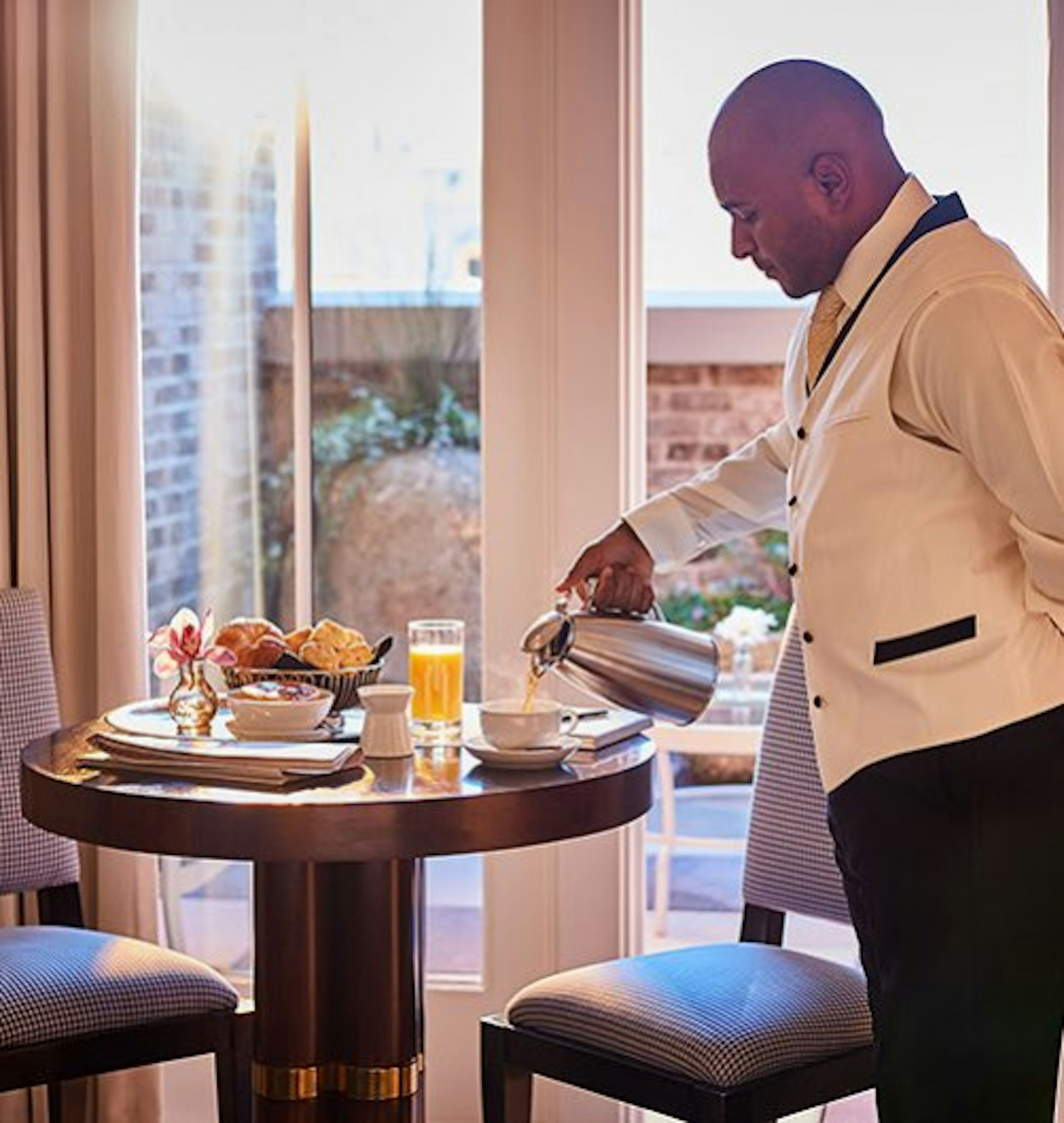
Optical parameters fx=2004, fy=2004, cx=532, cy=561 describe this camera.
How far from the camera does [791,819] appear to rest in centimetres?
302

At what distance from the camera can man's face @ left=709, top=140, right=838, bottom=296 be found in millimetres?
2266

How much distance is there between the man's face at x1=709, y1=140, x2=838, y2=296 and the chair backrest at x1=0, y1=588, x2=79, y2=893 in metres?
1.44

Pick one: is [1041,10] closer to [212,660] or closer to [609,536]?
[609,536]

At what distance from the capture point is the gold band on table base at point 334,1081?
260cm

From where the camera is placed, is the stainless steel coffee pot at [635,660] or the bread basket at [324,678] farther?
the bread basket at [324,678]

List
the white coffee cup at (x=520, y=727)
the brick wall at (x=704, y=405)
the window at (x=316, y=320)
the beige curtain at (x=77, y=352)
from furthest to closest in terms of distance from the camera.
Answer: the brick wall at (x=704, y=405), the window at (x=316, y=320), the beige curtain at (x=77, y=352), the white coffee cup at (x=520, y=727)

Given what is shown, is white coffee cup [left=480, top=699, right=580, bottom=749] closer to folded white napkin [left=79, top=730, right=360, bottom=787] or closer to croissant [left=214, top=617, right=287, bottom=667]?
folded white napkin [left=79, top=730, right=360, bottom=787]

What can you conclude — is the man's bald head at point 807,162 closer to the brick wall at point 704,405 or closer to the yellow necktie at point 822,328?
the yellow necktie at point 822,328

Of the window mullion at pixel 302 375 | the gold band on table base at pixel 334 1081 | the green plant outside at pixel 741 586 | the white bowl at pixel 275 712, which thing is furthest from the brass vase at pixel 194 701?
the green plant outside at pixel 741 586

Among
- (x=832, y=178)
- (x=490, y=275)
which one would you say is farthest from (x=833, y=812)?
(x=490, y=275)

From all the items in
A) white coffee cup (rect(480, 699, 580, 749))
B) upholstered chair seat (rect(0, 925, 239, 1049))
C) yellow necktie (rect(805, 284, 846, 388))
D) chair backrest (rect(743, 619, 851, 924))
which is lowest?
upholstered chair seat (rect(0, 925, 239, 1049))

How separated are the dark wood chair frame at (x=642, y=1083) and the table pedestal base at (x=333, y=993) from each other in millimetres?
176

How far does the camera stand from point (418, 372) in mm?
3537

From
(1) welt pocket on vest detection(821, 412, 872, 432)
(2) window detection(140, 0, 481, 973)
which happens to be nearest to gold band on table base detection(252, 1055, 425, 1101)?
(2) window detection(140, 0, 481, 973)
